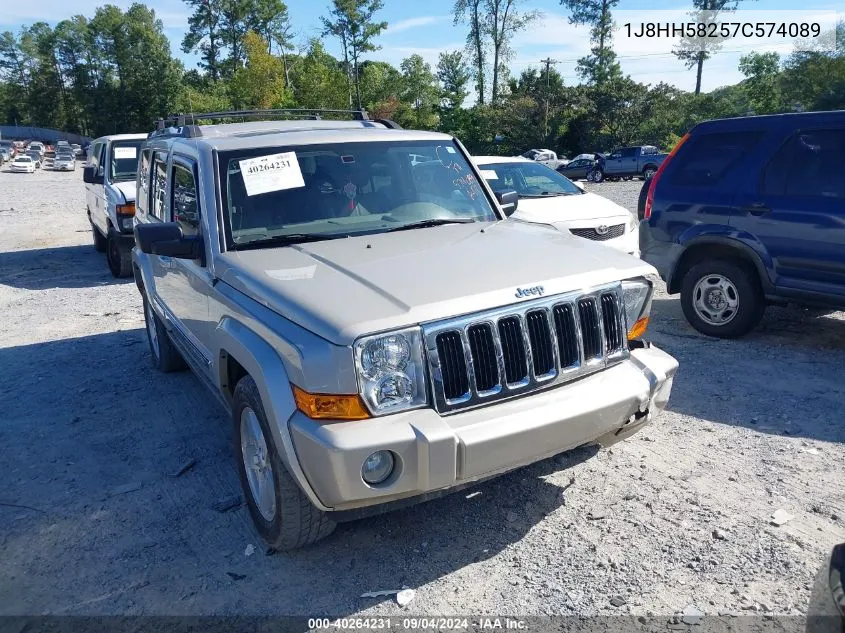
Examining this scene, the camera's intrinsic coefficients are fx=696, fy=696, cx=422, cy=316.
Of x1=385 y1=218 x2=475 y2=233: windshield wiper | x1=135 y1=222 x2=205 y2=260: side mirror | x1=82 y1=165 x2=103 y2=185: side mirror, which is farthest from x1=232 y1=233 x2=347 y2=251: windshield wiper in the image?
x1=82 y1=165 x2=103 y2=185: side mirror

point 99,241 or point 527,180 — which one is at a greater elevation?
point 527,180

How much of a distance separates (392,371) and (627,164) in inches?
1366

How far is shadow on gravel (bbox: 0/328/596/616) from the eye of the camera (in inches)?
122

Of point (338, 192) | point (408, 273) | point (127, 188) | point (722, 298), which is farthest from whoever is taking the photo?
point (127, 188)

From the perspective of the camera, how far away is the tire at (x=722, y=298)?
6.11 metres

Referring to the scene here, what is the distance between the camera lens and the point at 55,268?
11750mm

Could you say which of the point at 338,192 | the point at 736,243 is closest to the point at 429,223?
the point at 338,192

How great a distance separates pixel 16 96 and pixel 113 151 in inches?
4192

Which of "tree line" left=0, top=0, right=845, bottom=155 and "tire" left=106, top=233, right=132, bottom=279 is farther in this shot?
"tree line" left=0, top=0, right=845, bottom=155

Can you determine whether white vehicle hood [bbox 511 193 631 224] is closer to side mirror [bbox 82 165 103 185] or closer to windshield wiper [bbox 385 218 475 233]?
windshield wiper [bbox 385 218 475 233]

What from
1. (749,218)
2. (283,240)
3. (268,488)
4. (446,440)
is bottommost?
(268,488)

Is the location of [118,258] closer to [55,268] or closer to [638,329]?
[55,268]

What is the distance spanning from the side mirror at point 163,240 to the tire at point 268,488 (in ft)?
2.95

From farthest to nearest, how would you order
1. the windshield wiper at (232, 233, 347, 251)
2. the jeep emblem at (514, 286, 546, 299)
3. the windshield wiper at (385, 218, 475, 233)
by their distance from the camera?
the windshield wiper at (385, 218, 475, 233) < the windshield wiper at (232, 233, 347, 251) < the jeep emblem at (514, 286, 546, 299)
